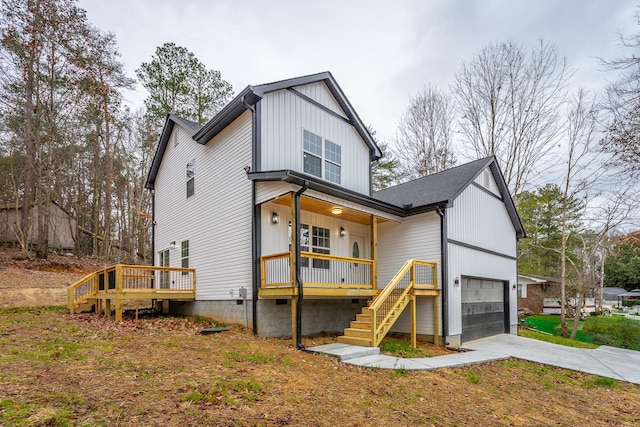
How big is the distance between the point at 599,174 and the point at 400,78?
12.0 meters

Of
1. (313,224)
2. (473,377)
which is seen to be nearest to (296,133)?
(313,224)

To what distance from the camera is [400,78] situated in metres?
22.7

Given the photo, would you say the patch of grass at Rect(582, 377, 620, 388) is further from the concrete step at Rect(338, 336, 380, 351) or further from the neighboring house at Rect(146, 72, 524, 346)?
the concrete step at Rect(338, 336, 380, 351)

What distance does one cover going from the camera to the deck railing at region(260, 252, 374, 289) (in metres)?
8.88

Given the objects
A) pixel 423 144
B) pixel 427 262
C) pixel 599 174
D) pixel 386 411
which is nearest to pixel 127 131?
pixel 423 144

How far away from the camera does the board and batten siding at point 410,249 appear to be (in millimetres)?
11227

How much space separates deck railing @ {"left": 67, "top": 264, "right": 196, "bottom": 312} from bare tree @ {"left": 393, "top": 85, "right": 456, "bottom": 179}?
659 inches

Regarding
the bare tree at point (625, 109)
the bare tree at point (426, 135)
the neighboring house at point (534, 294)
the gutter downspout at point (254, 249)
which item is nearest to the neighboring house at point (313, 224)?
the gutter downspout at point (254, 249)

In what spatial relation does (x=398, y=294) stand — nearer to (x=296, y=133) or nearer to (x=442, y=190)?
(x=442, y=190)

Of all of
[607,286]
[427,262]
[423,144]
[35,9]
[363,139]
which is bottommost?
[607,286]

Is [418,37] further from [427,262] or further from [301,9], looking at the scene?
[427,262]

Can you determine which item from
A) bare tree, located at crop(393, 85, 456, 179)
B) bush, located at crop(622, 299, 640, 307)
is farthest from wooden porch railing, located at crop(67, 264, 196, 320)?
bush, located at crop(622, 299, 640, 307)

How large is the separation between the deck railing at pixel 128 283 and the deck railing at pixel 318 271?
393 centimetres

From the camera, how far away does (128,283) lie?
1209 cm
